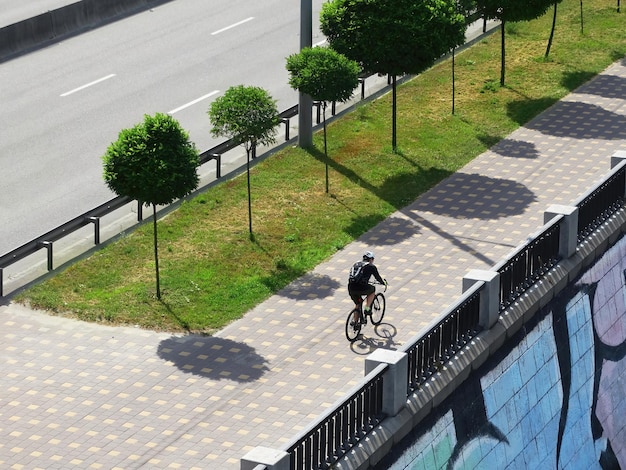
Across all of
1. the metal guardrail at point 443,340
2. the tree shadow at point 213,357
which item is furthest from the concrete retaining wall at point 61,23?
the metal guardrail at point 443,340

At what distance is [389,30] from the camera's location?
3241cm

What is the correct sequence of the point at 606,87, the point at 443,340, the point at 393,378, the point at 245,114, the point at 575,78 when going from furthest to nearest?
1. the point at 575,78
2. the point at 606,87
3. the point at 245,114
4. the point at 443,340
5. the point at 393,378

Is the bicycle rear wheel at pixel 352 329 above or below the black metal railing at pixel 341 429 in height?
below

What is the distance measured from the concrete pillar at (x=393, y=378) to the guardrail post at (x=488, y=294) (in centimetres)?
261

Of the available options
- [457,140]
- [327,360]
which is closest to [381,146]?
[457,140]

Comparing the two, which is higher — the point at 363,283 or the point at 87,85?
the point at 363,283

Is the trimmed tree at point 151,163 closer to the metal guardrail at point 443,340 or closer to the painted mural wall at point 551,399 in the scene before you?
the painted mural wall at point 551,399

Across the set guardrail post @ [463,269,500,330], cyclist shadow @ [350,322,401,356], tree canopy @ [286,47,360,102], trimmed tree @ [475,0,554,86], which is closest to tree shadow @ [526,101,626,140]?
trimmed tree @ [475,0,554,86]

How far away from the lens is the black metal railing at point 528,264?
21328 millimetres

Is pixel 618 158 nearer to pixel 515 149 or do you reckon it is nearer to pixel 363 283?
pixel 363 283

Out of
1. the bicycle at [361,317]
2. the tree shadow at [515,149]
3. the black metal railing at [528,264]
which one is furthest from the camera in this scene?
the tree shadow at [515,149]

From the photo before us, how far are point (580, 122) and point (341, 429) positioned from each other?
21075 millimetres

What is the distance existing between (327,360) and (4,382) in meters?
5.12

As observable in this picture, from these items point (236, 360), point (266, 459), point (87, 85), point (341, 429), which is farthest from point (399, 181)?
point (266, 459)
